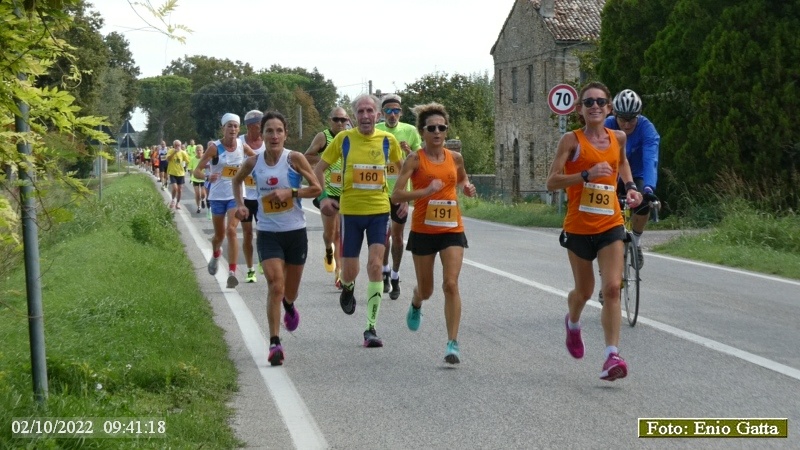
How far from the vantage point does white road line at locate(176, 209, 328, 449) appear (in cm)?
689

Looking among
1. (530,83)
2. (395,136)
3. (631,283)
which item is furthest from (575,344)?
(530,83)

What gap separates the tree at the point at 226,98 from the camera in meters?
138

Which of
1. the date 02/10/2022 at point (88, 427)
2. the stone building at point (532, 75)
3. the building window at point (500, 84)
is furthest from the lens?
the building window at point (500, 84)

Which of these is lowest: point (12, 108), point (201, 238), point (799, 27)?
point (201, 238)

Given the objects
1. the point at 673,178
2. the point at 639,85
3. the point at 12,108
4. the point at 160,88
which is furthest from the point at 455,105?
the point at 160,88

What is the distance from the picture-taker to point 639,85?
30188mm

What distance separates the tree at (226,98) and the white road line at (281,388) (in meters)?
126

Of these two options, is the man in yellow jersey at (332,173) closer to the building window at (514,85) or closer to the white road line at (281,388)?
the white road line at (281,388)

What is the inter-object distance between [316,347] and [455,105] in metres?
60.8

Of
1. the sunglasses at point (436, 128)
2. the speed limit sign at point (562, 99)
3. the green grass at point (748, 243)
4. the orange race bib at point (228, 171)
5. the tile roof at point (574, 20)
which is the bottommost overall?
the green grass at point (748, 243)

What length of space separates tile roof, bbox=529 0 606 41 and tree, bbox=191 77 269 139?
261ft

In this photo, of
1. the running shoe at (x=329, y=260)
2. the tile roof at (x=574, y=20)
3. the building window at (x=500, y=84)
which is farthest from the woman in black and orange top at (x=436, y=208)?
the building window at (x=500, y=84)

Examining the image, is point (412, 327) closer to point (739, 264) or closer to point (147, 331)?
point (147, 331)

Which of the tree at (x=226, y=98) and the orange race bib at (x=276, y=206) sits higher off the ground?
the tree at (x=226, y=98)
